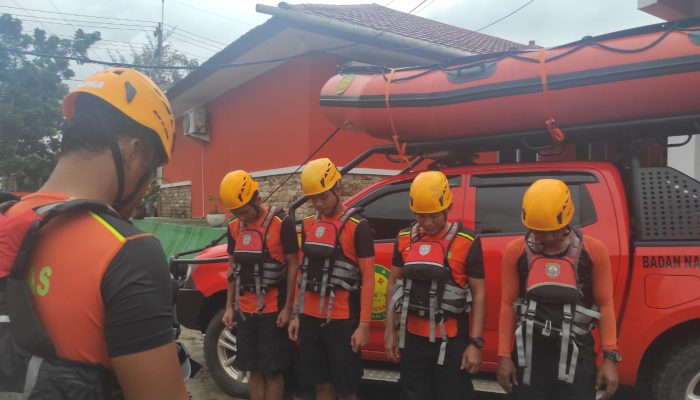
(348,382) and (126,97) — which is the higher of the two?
(126,97)

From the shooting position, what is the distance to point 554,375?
244cm

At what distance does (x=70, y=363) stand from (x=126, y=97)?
63 centimetres

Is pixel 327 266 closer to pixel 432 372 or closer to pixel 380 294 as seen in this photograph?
pixel 380 294

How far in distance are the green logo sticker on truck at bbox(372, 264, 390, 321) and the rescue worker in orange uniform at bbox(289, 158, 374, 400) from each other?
376mm

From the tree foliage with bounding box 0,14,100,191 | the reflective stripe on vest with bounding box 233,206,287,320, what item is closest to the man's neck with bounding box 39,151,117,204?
the reflective stripe on vest with bounding box 233,206,287,320

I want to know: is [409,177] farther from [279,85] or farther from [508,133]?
[279,85]

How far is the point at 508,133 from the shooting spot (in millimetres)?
3422

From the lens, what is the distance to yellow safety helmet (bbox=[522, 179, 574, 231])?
7.91 ft

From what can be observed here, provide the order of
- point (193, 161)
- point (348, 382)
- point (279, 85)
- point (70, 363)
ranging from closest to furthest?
1. point (70, 363)
2. point (348, 382)
3. point (279, 85)
4. point (193, 161)

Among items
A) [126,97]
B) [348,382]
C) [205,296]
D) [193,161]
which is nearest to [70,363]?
[126,97]

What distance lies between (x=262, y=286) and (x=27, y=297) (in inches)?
95.8

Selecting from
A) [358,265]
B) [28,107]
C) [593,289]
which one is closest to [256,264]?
[358,265]

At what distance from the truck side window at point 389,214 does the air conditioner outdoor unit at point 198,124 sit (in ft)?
35.1

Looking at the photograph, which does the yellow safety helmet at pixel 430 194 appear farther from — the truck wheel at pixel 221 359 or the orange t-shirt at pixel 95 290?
the truck wheel at pixel 221 359
